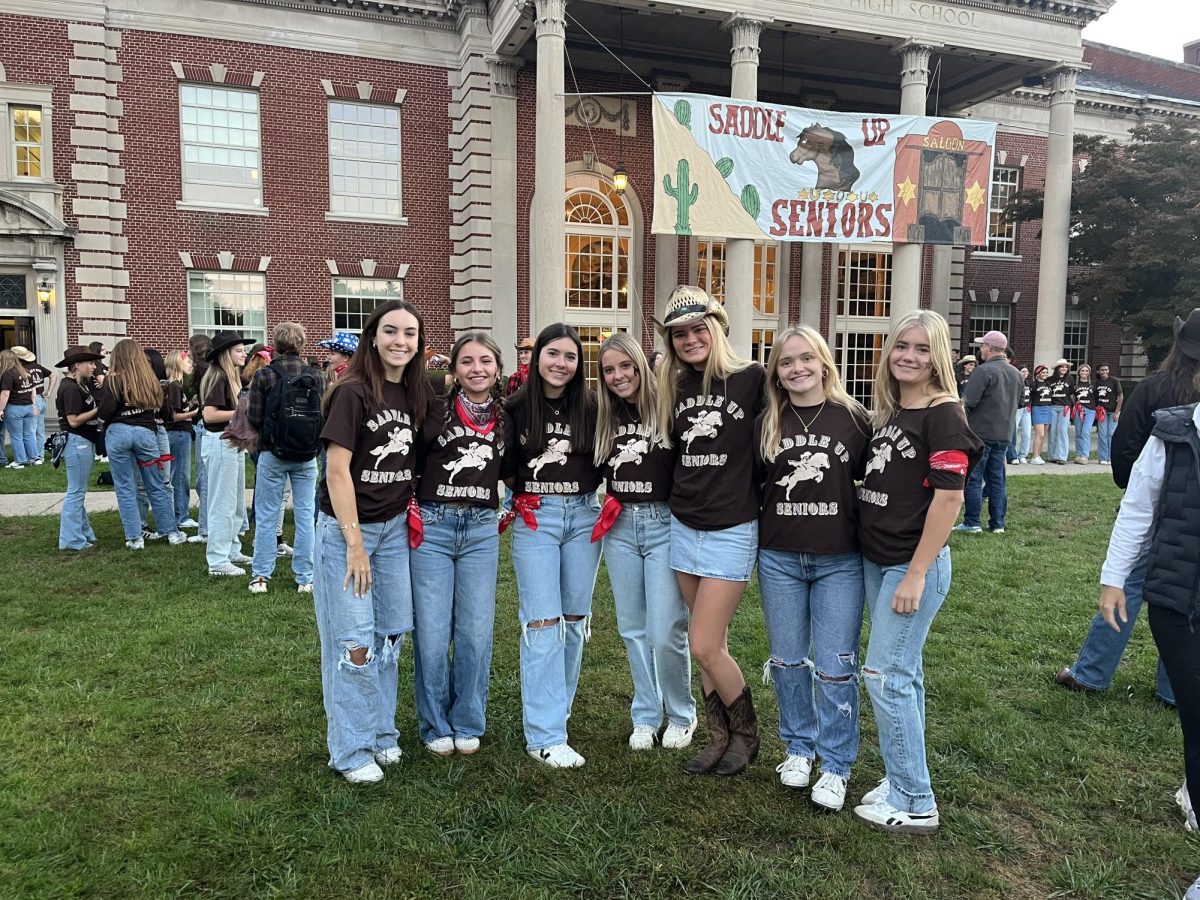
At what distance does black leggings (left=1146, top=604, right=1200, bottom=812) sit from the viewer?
8.64ft

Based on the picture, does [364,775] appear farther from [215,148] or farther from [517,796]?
[215,148]

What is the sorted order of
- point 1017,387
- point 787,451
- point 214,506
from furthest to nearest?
1. point 1017,387
2. point 214,506
3. point 787,451

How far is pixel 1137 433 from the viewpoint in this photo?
4.00 meters

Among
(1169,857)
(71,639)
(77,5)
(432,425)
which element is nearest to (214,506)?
(71,639)

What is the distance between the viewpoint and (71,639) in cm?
548

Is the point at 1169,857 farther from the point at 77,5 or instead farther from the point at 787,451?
the point at 77,5

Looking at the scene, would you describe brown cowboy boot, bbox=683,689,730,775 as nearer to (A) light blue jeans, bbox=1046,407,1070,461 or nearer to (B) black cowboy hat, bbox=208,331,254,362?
(B) black cowboy hat, bbox=208,331,254,362

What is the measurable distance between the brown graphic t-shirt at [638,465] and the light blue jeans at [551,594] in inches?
9.0

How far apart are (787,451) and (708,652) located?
0.94 m

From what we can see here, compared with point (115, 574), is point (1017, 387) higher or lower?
higher

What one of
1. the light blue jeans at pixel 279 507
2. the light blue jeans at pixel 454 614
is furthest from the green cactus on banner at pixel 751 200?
the light blue jeans at pixel 454 614

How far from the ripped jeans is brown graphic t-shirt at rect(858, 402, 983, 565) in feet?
0.73

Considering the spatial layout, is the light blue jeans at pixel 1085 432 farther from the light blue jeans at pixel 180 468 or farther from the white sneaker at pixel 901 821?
the light blue jeans at pixel 180 468

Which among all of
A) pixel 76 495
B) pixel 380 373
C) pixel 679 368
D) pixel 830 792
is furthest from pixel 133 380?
pixel 830 792
